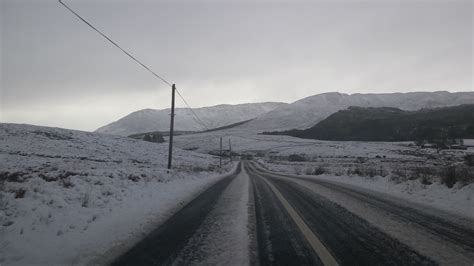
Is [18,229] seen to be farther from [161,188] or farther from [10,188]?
[161,188]

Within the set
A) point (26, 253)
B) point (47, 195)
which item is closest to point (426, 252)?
point (26, 253)

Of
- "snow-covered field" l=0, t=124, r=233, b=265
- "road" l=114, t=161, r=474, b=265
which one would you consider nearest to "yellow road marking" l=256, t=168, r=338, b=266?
"road" l=114, t=161, r=474, b=265

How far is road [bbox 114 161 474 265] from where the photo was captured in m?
4.56

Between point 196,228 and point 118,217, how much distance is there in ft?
8.01

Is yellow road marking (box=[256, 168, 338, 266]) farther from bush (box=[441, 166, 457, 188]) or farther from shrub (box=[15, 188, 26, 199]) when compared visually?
bush (box=[441, 166, 457, 188])

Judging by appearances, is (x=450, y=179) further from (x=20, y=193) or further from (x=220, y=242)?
(x=20, y=193)

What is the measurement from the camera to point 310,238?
5.58 m

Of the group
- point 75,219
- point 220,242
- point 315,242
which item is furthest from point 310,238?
point 75,219

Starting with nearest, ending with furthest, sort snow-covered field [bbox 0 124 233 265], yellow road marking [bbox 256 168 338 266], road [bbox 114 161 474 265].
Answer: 1. yellow road marking [bbox 256 168 338 266]
2. road [bbox 114 161 474 265]
3. snow-covered field [bbox 0 124 233 265]

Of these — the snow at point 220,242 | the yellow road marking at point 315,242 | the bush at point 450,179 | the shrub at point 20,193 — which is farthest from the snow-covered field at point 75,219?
the bush at point 450,179

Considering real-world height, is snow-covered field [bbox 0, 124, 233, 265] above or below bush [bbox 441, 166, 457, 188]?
below

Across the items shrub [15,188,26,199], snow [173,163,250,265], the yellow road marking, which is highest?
shrub [15,188,26,199]

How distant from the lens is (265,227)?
660 centimetres

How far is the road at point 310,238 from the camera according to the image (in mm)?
4562
